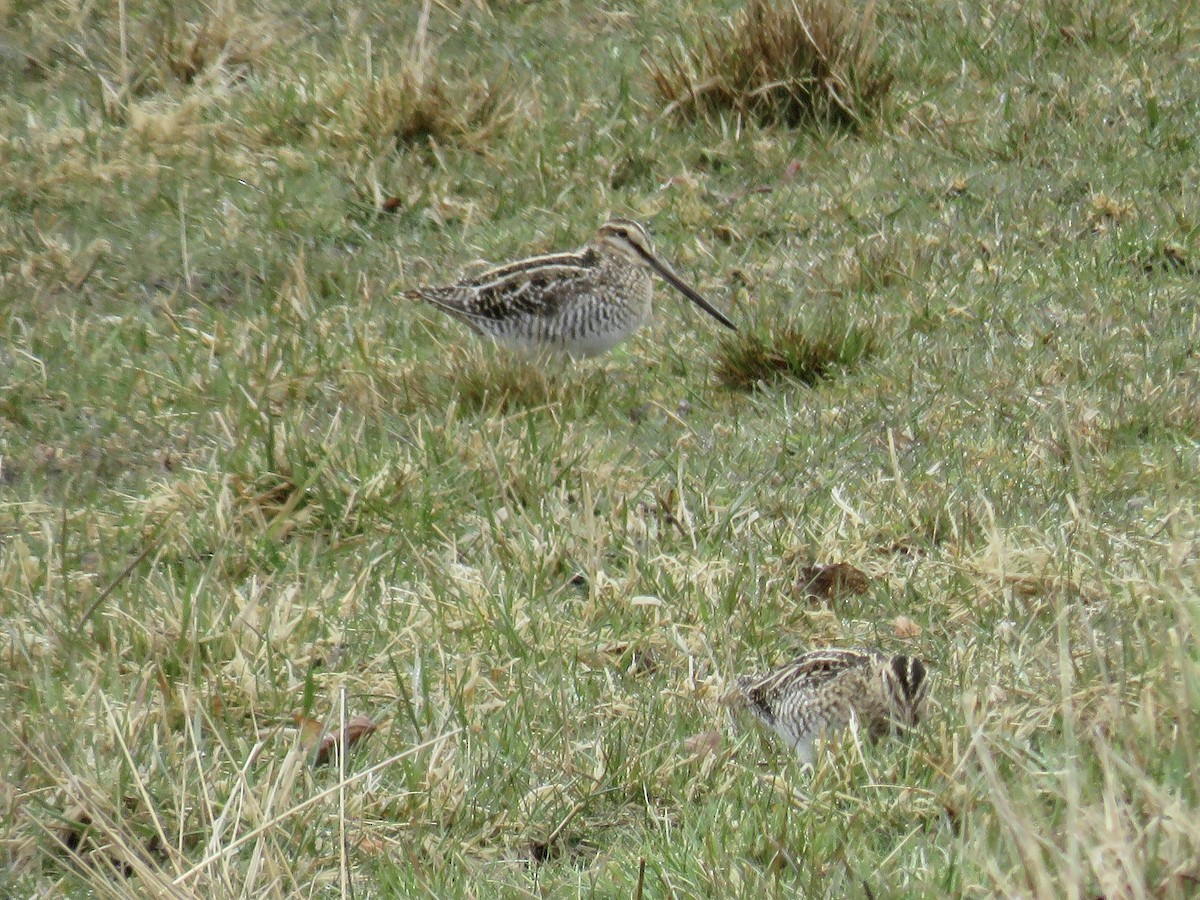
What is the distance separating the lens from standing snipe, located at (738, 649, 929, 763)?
392 cm

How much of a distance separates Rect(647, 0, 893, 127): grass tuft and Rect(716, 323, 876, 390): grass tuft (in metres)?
2.26

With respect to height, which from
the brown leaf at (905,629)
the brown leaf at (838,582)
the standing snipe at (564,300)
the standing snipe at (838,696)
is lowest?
the standing snipe at (564,300)

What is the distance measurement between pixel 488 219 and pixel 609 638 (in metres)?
4.17

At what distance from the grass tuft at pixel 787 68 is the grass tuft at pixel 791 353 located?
226cm

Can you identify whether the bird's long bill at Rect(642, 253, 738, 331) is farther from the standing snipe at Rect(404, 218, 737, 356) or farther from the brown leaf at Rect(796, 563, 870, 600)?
the brown leaf at Rect(796, 563, 870, 600)

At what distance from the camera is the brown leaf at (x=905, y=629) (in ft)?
15.2

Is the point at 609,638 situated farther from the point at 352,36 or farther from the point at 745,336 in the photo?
the point at 352,36

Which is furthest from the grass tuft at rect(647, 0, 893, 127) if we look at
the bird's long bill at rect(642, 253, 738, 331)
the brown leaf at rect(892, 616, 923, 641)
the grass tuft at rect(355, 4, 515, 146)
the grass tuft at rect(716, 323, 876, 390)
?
the brown leaf at rect(892, 616, 923, 641)

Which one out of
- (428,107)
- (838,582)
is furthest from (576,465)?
(428,107)

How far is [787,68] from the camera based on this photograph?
28.1 feet

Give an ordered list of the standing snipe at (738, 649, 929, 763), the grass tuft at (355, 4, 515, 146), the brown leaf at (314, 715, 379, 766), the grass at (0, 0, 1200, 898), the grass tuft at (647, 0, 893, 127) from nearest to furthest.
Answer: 1. the grass at (0, 0, 1200, 898)
2. the standing snipe at (738, 649, 929, 763)
3. the brown leaf at (314, 715, 379, 766)
4. the grass tuft at (647, 0, 893, 127)
5. the grass tuft at (355, 4, 515, 146)

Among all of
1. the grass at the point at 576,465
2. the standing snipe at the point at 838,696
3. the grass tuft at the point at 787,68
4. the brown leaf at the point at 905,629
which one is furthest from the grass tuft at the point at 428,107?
the standing snipe at the point at 838,696

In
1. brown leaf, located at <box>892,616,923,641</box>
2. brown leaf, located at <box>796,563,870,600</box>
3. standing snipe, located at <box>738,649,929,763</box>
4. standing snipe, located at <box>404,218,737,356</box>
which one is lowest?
standing snipe, located at <box>404,218,737,356</box>

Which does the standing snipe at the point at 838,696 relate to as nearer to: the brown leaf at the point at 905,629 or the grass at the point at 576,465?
the grass at the point at 576,465
